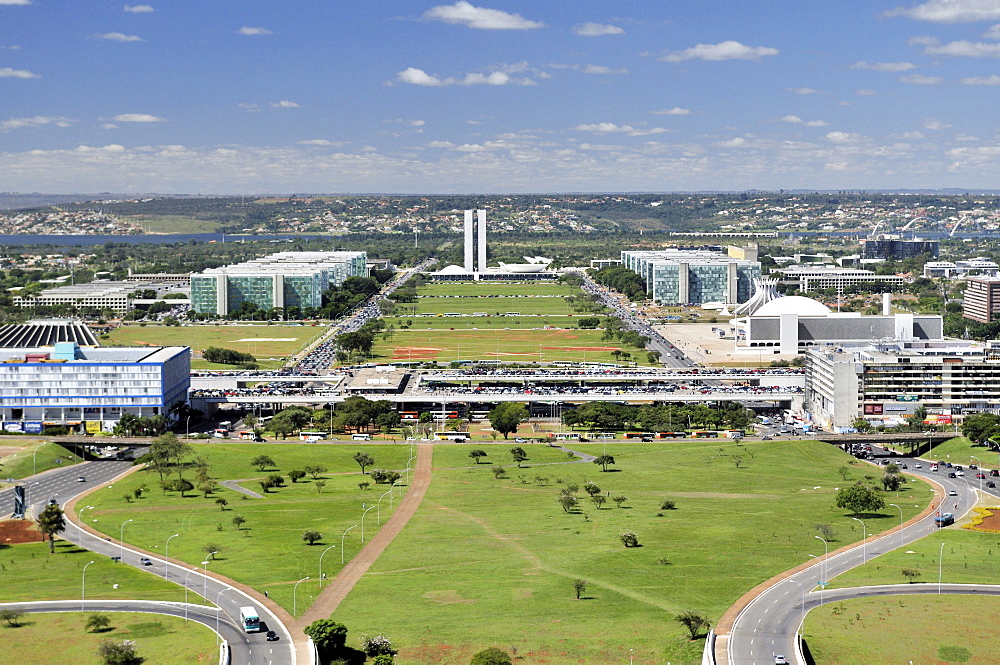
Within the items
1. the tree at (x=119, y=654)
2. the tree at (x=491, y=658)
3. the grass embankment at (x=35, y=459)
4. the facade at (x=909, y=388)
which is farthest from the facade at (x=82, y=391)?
the tree at (x=491, y=658)

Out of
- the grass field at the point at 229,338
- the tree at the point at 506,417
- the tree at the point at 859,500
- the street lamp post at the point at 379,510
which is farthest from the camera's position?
the grass field at the point at 229,338

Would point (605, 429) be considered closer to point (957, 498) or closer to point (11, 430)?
point (957, 498)

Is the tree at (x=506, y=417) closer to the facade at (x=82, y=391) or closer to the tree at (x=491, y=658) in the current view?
the facade at (x=82, y=391)

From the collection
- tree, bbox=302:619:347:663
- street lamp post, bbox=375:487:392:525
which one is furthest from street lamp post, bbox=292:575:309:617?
street lamp post, bbox=375:487:392:525

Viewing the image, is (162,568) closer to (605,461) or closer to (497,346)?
(605,461)

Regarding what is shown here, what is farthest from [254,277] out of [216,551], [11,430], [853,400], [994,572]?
[994,572]

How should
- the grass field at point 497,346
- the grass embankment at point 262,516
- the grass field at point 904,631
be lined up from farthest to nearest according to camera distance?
the grass field at point 497,346, the grass embankment at point 262,516, the grass field at point 904,631
